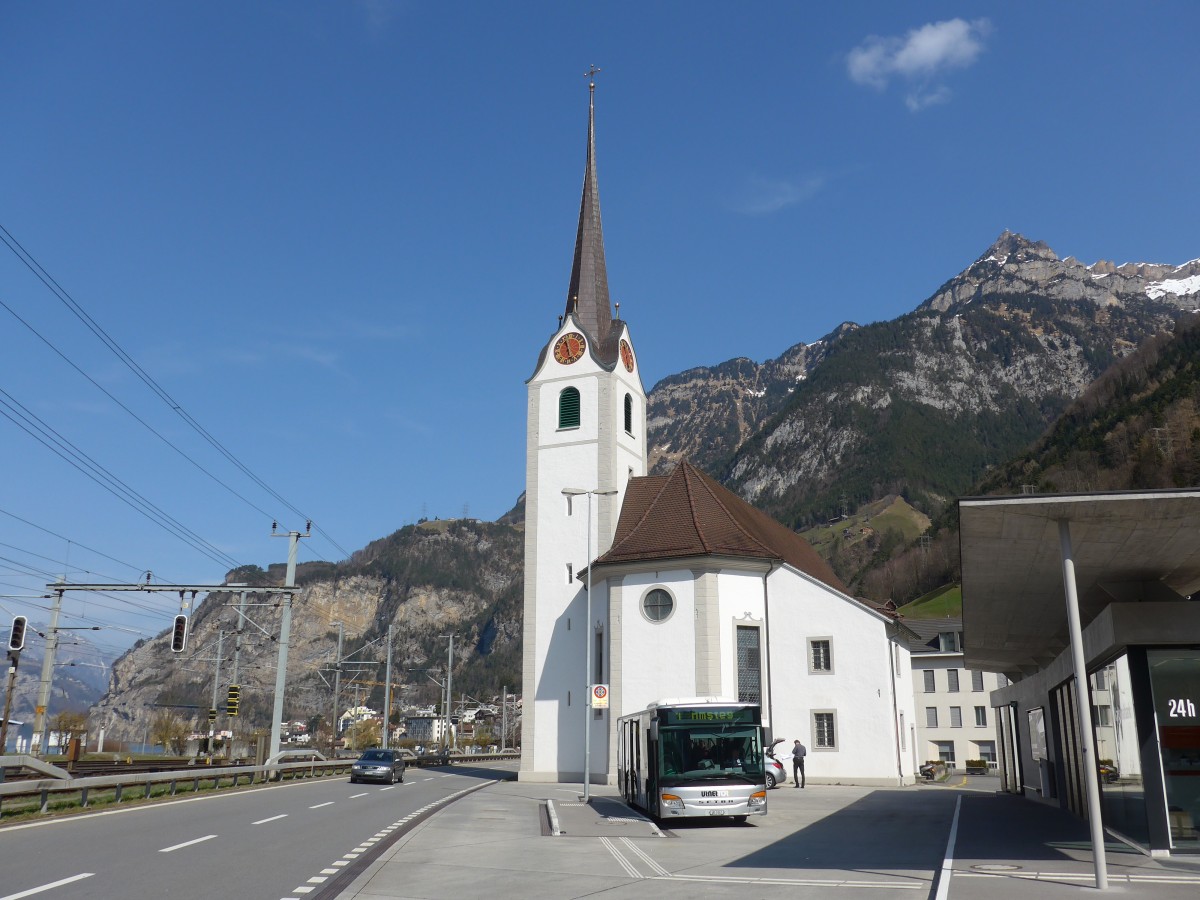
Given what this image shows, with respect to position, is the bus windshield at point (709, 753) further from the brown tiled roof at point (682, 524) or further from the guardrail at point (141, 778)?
the brown tiled roof at point (682, 524)

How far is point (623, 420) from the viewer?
48.9m

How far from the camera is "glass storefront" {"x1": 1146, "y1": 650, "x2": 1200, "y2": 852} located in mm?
14727

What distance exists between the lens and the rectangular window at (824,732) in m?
40.1

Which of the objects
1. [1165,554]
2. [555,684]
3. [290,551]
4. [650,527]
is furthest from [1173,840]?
[290,551]

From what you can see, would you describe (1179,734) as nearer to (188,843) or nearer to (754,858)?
(754,858)

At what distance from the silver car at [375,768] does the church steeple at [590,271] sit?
21.6 m

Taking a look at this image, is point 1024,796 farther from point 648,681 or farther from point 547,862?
point 547,862

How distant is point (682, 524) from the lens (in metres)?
41.9

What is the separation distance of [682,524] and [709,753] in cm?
1999

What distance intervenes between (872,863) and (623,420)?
35.0 meters

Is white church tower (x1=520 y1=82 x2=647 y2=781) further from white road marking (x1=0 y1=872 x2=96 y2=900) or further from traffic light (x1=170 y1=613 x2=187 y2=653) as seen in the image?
white road marking (x1=0 y1=872 x2=96 y2=900)

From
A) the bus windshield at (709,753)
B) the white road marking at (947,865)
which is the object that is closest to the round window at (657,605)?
the bus windshield at (709,753)

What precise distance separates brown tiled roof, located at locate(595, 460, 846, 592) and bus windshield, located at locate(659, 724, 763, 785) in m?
16.8

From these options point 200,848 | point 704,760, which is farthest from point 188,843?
point 704,760
